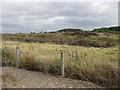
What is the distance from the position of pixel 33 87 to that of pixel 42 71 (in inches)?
70.1

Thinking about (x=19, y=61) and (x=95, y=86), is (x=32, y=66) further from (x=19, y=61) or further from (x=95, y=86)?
(x=95, y=86)

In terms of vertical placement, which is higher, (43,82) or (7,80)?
(7,80)

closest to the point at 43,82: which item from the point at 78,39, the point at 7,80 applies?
the point at 7,80

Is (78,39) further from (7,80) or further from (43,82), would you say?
(7,80)

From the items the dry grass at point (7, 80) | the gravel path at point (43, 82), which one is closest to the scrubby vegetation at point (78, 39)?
the gravel path at point (43, 82)

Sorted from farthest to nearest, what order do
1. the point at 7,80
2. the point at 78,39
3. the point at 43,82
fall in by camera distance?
the point at 78,39 → the point at 43,82 → the point at 7,80

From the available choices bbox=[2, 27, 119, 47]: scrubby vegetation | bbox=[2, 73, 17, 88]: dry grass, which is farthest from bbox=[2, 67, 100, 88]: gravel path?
bbox=[2, 27, 119, 47]: scrubby vegetation

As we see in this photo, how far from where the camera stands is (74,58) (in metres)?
6.60

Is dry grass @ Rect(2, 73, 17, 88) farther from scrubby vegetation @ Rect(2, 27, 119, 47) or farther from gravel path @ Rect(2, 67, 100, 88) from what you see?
scrubby vegetation @ Rect(2, 27, 119, 47)

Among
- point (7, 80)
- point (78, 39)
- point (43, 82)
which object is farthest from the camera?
point (78, 39)

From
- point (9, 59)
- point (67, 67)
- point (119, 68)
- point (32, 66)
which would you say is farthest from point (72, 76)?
point (9, 59)

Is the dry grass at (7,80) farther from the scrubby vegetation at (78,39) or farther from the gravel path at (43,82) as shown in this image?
the scrubby vegetation at (78,39)

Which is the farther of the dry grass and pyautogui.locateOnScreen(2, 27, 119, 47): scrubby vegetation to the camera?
pyautogui.locateOnScreen(2, 27, 119, 47): scrubby vegetation

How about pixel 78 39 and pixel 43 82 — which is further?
pixel 78 39
